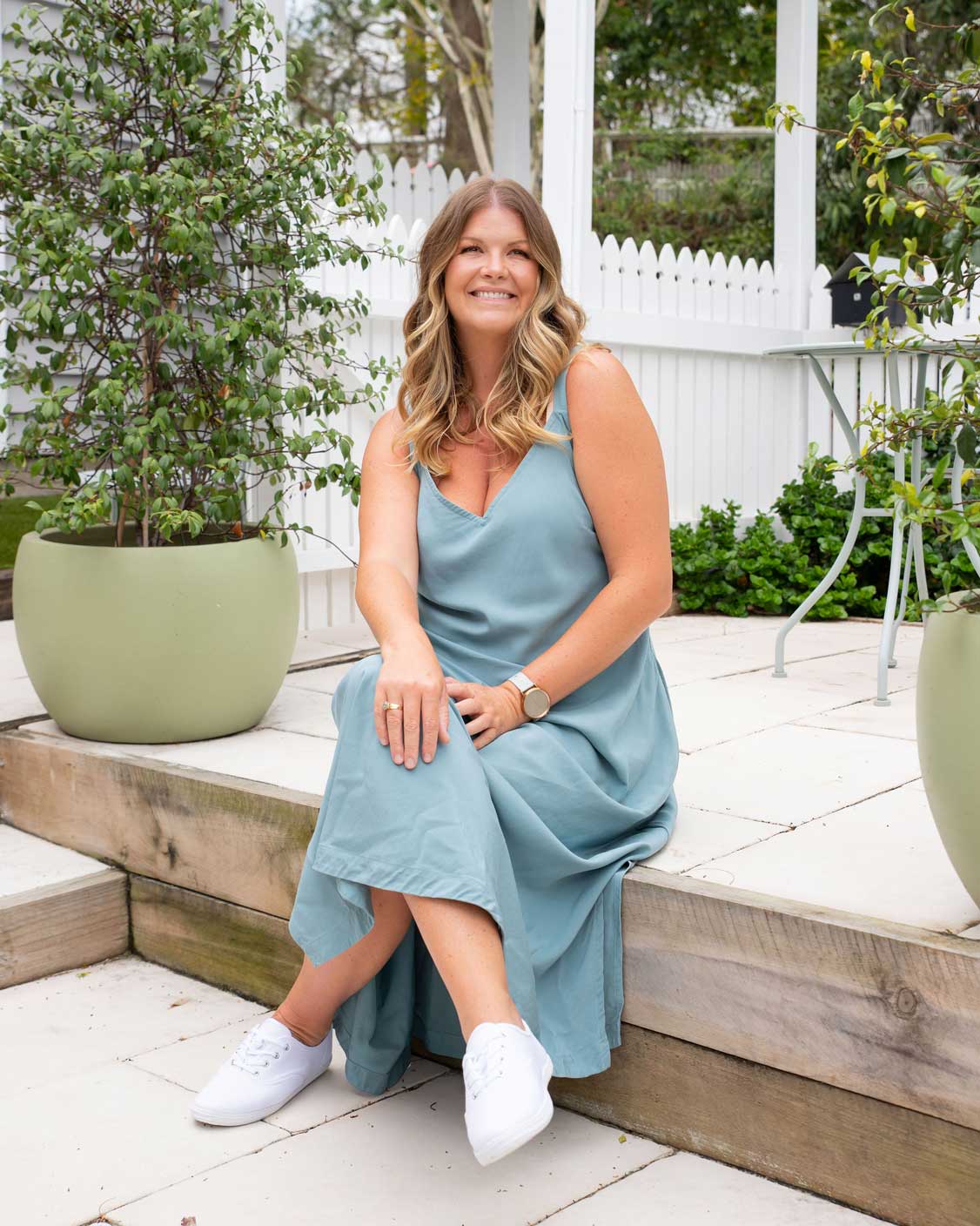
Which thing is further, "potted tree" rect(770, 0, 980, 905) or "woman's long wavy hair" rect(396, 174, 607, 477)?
"woman's long wavy hair" rect(396, 174, 607, 477)

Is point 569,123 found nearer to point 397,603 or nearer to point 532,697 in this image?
point 397,603

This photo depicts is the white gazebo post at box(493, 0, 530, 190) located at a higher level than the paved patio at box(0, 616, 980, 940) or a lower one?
higher

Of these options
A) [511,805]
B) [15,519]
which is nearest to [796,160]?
[15,519]

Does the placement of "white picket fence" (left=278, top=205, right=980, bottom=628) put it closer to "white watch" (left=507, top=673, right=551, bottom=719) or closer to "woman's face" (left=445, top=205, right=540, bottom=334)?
"woman's face" (left=445, top=205, right=540, bottom=334)

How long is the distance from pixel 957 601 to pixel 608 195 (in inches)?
484

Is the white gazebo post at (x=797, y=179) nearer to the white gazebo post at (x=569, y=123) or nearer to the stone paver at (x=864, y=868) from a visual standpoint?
the white gazebo post at (x=569, y=123)

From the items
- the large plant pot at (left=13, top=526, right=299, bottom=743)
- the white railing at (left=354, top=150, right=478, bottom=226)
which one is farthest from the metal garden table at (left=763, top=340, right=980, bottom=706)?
the white railing at (left=354, top=150, right=478, bottom=226)

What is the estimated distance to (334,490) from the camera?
4039 mm

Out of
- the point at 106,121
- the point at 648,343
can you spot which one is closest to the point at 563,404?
the point at 106,121

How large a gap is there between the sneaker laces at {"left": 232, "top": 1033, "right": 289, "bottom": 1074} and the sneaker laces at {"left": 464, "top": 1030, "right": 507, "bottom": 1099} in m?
0.46

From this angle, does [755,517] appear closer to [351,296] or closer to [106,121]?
[351,296]

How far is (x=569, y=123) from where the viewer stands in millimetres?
4410

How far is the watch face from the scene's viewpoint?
192 centimetres

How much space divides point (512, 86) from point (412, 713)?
19.1 feet
